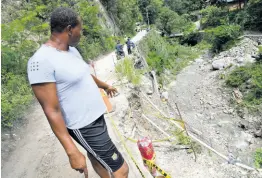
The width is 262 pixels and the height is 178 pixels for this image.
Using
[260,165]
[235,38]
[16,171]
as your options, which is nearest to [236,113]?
[260,165]

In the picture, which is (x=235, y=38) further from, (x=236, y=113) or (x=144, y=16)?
(x=144, y=16)

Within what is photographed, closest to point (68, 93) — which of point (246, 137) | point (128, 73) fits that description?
point (128, 73)

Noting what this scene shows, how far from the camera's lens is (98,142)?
2014 millimetres

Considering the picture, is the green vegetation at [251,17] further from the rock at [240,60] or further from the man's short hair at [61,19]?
the man's short hair at [61,19]

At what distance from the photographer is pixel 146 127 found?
7191 millimetres

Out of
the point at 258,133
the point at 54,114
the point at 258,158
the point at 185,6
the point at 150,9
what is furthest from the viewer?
the point at 185,6

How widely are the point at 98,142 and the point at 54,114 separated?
482 mm

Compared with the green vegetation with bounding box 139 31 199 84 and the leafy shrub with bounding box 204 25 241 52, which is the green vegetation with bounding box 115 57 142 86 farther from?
the leafy shrub with bounding box 204 25 241 52

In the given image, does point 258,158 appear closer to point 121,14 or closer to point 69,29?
point 69,29

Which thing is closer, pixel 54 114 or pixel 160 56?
pixel 54 114

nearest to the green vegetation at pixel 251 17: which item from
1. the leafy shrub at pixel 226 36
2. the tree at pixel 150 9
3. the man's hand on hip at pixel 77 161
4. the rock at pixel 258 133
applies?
the leafy shrub at pixel 226 36

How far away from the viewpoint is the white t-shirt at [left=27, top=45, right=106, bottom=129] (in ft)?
5.45

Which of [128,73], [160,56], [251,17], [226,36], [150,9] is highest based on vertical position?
[150,9]

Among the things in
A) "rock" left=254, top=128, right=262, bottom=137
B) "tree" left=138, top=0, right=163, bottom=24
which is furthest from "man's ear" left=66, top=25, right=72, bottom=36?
"tree" left=138, top=0, right=163, bottom=24
